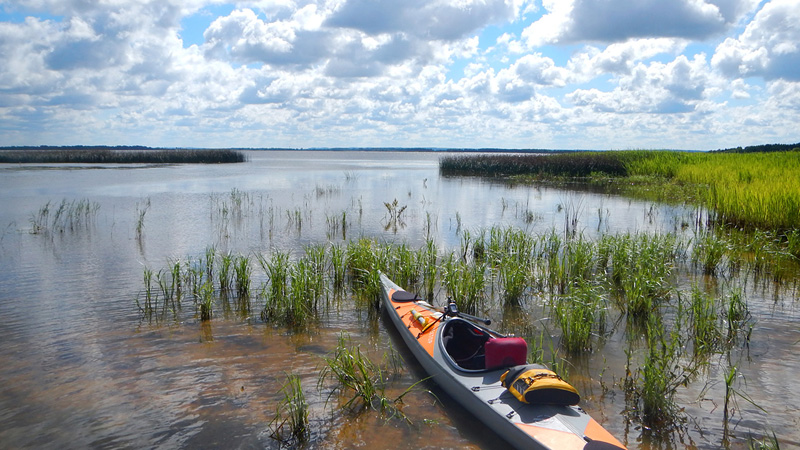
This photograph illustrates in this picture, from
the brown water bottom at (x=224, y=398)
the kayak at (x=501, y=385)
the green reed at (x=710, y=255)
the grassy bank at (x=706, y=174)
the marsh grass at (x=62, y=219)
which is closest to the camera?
the kayak at (x=501, y=385)

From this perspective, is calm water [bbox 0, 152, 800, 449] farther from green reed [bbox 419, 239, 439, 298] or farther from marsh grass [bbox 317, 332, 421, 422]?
green reed [bbox 419, 239, 439, 298]

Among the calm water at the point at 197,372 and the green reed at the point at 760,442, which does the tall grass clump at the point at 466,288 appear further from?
the green reed at the point at 760,442

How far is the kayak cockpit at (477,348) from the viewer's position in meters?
4.86

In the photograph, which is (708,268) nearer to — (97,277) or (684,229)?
(684,229)

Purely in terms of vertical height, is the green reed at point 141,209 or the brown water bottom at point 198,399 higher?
the green reed at point 141,209

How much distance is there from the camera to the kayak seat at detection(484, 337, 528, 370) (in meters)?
4.84

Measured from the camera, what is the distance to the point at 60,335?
6.52 m

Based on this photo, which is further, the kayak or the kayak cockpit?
the kayak cockpit

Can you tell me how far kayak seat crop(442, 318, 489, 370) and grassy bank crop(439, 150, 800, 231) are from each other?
8.57 m

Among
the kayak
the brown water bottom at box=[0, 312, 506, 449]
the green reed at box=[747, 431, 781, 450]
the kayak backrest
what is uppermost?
the kayak backrest

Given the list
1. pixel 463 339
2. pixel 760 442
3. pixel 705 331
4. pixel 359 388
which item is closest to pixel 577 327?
pixel 463 339

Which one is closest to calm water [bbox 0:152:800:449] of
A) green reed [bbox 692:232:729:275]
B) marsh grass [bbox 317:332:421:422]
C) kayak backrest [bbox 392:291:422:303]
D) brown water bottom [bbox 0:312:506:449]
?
brown water bottom [bbox 0:312:506:449]

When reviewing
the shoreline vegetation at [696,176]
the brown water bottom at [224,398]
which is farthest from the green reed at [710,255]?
the brown water bottom at [224,398]

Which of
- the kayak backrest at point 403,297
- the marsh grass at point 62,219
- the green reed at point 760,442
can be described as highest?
the marsh grass at point 62,219
